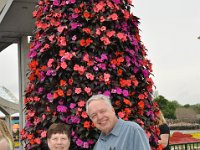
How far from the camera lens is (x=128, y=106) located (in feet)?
11.2

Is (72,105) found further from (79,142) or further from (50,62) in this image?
(50,62)

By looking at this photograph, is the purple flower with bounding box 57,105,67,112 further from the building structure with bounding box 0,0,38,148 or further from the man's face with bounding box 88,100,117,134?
the building structure with bounding box 0,0,38,148

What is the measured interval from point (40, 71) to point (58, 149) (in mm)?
875

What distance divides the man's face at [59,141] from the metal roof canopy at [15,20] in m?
3.58

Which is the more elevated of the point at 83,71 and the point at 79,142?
the point at 83,71

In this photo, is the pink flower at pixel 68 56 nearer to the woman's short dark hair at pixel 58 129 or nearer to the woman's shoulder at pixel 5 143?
the woman's short dark hair at pixel 58 129

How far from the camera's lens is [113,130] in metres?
2.53

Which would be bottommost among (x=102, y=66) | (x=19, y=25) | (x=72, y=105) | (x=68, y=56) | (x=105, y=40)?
(x=72, y=105)

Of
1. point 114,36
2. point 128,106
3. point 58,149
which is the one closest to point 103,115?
point 58,149

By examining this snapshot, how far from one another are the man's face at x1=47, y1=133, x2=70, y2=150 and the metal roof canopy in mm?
3583

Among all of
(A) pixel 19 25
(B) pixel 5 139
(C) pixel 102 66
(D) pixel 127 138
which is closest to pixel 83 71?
Result: (C) pixel 102 66

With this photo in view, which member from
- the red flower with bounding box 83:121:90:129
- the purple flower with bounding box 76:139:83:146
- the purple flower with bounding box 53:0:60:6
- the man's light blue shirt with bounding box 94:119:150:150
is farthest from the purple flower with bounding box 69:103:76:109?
the purple flower with bounding box 53:0:60:6

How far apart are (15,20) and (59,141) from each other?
14.6 ft

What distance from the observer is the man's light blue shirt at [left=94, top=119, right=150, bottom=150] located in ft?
7.92
